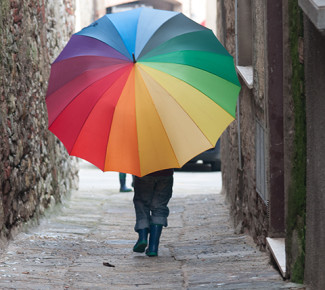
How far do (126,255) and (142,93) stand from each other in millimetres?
1643

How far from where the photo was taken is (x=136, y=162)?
198 inches

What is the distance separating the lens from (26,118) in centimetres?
717

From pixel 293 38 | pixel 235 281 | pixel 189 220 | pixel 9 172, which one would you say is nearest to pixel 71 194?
pixel 189 220

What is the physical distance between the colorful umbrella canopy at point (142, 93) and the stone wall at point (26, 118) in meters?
1.05

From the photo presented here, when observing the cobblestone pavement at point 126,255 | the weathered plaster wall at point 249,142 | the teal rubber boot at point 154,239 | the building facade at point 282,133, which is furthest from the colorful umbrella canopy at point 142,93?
the teal rubber boot at point 154,239

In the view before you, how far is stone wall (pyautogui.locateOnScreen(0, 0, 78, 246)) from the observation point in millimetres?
6258

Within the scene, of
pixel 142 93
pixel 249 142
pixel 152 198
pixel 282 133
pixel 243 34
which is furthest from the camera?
pixel 243 34

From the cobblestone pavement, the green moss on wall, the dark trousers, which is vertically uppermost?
the green moss on wall

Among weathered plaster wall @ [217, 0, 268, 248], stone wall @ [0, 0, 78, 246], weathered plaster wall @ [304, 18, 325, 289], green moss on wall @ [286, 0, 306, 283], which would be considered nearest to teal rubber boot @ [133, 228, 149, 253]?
weathered plaster wall @ [217, 0, 268, 248]

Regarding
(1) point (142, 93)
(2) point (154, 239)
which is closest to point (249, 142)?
(2) point (154, 239)

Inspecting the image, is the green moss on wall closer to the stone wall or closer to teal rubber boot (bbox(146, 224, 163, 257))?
teal rubber boot (bbox(146, 224, 163, 257))

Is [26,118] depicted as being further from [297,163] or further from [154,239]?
[297,163]

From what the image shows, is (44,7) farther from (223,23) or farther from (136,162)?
(136,162)

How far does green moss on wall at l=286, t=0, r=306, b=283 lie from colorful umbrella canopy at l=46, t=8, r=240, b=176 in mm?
682
